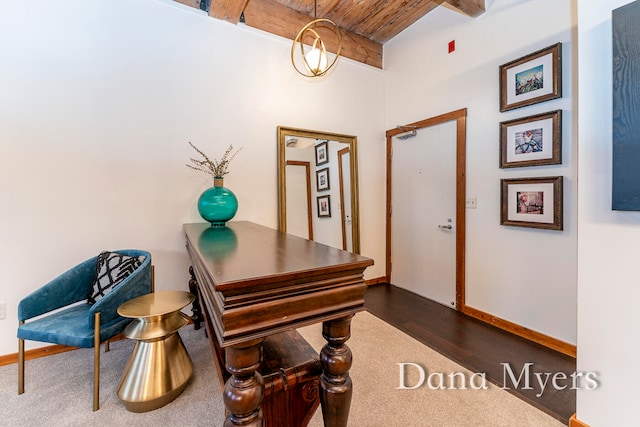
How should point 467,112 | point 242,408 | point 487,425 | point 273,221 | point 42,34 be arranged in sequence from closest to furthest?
1. point 242,408
2. point 487,425
3. point 42,34
4. point 467,112
5. point 273,221

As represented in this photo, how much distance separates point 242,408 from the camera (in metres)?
0.81

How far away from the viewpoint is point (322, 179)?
3.31 m

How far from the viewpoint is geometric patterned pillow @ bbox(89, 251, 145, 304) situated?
6.89 ft

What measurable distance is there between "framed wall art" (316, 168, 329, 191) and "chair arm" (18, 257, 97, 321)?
85.8 inches

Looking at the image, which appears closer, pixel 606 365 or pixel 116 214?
pixel 606 365

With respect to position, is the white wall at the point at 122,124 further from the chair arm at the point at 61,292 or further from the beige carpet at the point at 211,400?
the beige carpet at the point at 211,400

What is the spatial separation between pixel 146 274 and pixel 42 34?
1.97 m

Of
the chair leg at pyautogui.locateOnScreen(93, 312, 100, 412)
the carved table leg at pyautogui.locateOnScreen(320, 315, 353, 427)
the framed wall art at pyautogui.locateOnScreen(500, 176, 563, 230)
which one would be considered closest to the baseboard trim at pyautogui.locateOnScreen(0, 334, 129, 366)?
the chair leg at pyautogui.locateOnScreen(93, 312, 100, 412)

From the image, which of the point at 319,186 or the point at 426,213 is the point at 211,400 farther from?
the point at 426,213

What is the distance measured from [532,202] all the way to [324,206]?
2004 mm

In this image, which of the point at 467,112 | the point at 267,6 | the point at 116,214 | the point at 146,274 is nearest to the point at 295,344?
the point at 146,274

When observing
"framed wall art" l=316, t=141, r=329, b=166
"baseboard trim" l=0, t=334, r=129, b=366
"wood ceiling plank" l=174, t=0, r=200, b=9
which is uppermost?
"wood ceiling plank" l=174, t=0, r=200, b=9

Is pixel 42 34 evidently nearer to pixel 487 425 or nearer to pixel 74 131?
pixel 74 131

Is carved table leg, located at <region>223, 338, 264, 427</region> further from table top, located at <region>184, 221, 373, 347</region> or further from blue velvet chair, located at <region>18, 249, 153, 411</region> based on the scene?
blue velvet chair, located at <region>18, 249, 153, 411</region>
